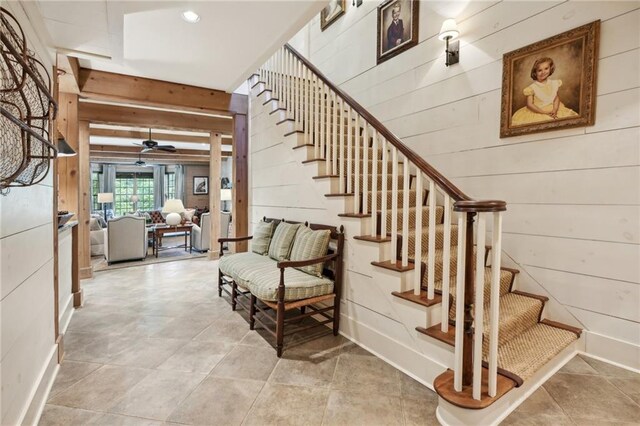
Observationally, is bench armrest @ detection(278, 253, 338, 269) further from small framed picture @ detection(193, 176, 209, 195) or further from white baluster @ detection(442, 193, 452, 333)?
small framed picture @ detection(193, 176, 209, 195)

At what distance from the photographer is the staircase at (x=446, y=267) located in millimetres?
1562

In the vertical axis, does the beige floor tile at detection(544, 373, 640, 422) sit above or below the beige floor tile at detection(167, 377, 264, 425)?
above

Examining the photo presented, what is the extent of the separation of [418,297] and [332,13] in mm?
4175

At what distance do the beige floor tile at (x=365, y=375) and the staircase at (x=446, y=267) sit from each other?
329mm

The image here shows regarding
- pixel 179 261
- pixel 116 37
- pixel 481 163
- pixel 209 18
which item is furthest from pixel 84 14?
pixel 179 261

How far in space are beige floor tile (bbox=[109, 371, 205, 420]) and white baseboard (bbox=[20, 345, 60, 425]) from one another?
342 millimetres

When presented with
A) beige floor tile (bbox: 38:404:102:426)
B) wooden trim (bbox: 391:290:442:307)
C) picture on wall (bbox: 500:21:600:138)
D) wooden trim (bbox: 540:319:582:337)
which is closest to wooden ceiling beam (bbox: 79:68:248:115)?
beige floor tile (bbox: 38:404:102:426)

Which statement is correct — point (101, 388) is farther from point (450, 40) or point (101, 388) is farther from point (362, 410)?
point (450, 40)

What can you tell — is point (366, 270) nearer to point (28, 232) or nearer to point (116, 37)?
point (28, 232)

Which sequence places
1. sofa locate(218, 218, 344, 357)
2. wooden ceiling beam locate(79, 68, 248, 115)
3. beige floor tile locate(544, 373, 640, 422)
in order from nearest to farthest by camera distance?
beige floor tile locate(544, 373, 640, 422)
sofa locate(218, 218, 344, 357)
wooden ceiling beam locate(79, 68, 248, 115)

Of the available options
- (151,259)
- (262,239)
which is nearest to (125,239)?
(151,259)

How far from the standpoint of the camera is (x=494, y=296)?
1553 millimetres

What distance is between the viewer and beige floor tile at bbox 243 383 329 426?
167 cm

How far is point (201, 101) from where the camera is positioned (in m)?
4.34
